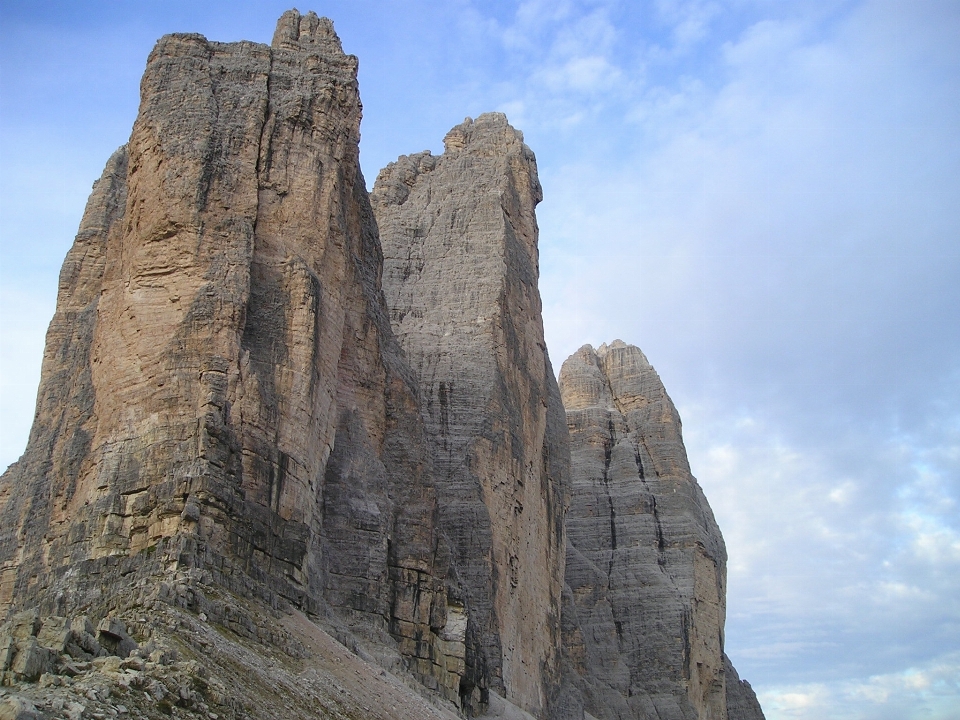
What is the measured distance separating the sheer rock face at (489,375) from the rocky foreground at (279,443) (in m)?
0.13

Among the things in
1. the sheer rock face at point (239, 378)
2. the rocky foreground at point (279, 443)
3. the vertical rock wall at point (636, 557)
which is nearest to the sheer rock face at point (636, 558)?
the vertical rock wall at point (636, 557)

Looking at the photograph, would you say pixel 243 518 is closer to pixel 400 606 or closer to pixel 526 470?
pixel 400 606

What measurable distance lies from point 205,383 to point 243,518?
3.15 m

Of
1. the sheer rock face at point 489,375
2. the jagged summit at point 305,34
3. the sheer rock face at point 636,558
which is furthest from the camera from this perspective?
the sheer rock face at point 636,558

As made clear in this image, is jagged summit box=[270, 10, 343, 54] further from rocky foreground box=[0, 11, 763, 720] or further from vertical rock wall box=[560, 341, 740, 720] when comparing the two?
vertical rock wall box=[560, 341, 740, 720]

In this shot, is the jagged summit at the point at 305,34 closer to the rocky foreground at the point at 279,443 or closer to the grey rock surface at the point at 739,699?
the rocky foreground at the point at 279,443

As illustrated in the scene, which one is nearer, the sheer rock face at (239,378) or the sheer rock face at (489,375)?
the sheer rock face at (239,378)

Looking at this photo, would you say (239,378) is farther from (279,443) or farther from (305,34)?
(305,34)

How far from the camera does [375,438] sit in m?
33.1

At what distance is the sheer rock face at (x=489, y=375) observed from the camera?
3938 centimetres

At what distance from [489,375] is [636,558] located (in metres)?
19.9

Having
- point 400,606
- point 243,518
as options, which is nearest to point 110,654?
point 243,518

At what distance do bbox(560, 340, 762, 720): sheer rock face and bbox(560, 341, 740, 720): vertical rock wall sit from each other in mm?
54

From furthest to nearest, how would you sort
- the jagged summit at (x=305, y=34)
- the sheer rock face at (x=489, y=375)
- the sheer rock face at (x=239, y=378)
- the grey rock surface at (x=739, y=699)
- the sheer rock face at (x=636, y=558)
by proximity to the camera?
the grey rock surface at (x=739, y=699)
the sheer rock face at (x=636, y=558)
the sheer rock face at (x=489, y=375)
the jagged summit at (x=305, y=34)
the sheer rock face at (x=239, y=378)
